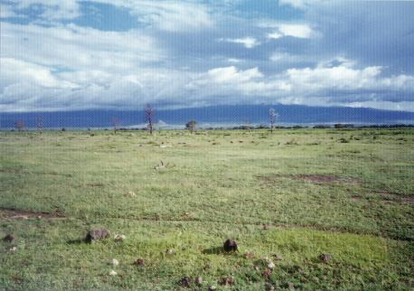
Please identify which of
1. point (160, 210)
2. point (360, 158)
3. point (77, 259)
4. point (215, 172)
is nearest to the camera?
point (77, 259)

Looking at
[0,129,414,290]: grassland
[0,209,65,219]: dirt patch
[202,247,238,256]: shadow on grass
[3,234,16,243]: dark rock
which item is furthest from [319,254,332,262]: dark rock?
[0,209,65,219]: dirt patch

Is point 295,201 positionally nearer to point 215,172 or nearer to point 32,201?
point 215,172

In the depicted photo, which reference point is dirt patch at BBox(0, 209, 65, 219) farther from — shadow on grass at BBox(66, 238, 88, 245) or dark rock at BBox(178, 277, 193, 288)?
dark rock at BBox(178, 277, 193, 288)

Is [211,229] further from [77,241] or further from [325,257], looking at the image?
[77,241]

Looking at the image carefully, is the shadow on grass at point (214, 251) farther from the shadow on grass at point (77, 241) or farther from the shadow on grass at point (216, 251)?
the shadow on grass at point (77, 241)

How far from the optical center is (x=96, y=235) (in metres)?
12.6

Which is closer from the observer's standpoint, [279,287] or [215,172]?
[279,287]

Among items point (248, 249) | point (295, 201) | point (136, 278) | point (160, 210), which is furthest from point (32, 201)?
point (295, 201)

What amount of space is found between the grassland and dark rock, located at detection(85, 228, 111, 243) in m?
0.27

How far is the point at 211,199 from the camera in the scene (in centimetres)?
1925

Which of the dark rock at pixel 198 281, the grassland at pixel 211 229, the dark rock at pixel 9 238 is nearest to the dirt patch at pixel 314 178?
the grassland at pixel 211 229

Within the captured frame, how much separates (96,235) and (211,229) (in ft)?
16.1

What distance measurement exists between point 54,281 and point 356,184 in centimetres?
2101

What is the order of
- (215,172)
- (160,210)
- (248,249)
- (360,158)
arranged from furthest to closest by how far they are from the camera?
(360,158) → (215,172) → (160,210) → (248,249)
